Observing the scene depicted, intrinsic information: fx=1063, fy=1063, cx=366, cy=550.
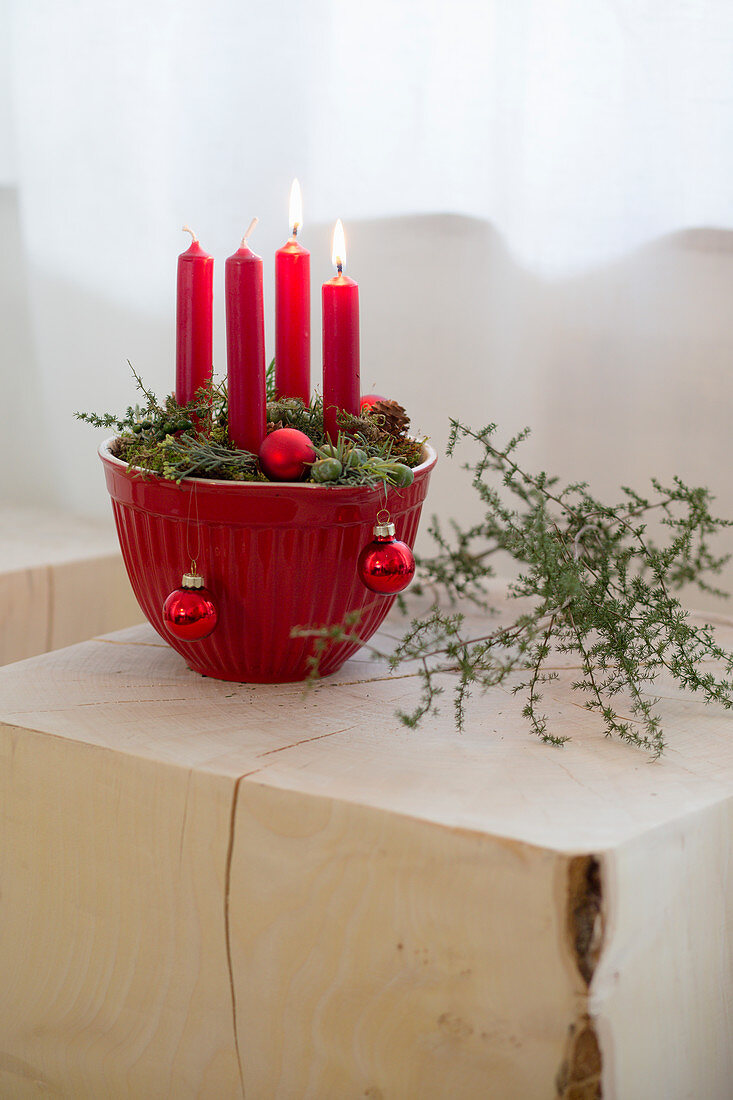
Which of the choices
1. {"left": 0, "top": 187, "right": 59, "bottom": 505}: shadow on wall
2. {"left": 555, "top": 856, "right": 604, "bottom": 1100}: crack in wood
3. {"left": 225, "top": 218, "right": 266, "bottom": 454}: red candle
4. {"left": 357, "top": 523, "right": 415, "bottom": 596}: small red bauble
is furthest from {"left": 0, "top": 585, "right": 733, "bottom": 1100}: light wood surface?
{"left": 0, "top": 187, "right": 59, "bottom": 505}: shadow on wall

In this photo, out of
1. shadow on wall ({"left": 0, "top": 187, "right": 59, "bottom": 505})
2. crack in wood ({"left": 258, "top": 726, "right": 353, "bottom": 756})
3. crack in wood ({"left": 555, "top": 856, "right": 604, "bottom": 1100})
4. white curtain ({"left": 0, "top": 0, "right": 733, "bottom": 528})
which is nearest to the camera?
crack in wood ({"left": 555, "top": 856, "right": 604, "bottom": 1100})

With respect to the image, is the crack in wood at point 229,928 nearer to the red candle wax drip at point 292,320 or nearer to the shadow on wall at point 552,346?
the red candle wax drip at point 292,320

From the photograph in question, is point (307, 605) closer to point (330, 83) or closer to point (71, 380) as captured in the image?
point (330, 83)

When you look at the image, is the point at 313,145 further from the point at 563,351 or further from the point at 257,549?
the point at 257,549

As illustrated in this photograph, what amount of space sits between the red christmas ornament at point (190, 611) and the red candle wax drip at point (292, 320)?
0.20 m

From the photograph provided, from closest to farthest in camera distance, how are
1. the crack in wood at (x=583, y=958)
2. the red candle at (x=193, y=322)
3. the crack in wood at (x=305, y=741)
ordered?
the crack in wood at (x=583, y=958), the crack in wood at (x=305, y=741), the red candle at (x=193, y=322)

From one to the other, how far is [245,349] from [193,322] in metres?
0.09

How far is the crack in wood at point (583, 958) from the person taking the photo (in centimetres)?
58

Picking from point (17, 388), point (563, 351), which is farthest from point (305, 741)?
point (17, 388)

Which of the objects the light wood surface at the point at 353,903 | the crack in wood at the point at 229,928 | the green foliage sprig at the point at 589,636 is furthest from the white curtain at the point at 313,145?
the crack in wood at the point at 229,928

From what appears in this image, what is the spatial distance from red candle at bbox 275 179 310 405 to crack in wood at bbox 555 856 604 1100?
45 centimetres

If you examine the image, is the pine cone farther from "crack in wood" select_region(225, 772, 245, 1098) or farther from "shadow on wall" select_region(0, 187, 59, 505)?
"shadow on wall" select_region(0, 187, 59, 505)

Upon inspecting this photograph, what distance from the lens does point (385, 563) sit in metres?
0.76

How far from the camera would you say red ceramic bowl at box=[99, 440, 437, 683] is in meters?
0.75
